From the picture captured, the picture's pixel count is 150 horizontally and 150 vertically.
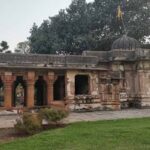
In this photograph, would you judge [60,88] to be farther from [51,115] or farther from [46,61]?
[51,115]

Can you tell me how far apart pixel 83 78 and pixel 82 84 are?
493 millimetres

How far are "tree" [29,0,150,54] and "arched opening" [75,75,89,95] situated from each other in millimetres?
11781

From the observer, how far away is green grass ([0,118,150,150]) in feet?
28.3

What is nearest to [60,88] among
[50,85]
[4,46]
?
[50,85]

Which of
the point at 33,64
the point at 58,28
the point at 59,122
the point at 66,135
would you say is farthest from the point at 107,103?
the point at 58,28

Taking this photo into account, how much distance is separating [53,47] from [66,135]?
24.6m

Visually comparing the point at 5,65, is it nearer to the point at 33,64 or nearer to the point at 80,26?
the point at 33,64

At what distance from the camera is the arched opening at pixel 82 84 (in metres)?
21.6

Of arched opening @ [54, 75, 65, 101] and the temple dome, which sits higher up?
the temple dome

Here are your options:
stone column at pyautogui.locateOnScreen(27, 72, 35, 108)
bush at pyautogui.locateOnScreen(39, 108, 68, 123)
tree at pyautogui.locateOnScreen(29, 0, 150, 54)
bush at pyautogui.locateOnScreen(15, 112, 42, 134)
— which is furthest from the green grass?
tree at pyautogui.locateOnScreen(29, 0, 150, 54)

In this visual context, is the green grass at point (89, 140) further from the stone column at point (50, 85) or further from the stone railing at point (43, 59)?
the stone railing at point (43, 59)

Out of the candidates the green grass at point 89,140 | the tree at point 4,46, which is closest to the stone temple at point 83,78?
the green grass at point 89,140

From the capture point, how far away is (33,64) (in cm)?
1969

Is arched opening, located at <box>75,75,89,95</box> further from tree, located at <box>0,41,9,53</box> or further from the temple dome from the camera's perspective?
tree, located at <box>0,41,9,53</box>
